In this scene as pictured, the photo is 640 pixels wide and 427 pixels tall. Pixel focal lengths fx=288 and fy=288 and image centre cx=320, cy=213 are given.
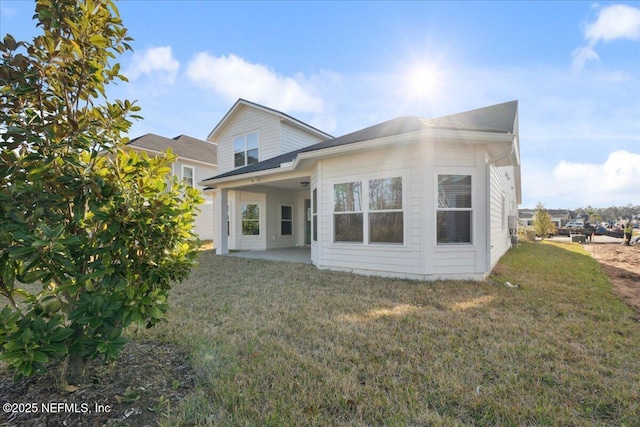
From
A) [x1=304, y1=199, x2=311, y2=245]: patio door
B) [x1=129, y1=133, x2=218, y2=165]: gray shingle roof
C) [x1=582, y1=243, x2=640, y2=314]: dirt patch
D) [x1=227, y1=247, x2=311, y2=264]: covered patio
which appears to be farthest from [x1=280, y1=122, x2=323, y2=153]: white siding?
[x1=582, y1=243, x2=640, y2=314]: dirt patch

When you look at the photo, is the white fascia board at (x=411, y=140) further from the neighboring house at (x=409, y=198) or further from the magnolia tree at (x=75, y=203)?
the magnolia tree at (x=75, y=203)

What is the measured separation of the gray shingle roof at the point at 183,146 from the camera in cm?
1745

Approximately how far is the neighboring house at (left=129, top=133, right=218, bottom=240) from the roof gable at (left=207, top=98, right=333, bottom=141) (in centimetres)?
421

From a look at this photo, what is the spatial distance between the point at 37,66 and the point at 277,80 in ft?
35.8

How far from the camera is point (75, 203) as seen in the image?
6.73 feet

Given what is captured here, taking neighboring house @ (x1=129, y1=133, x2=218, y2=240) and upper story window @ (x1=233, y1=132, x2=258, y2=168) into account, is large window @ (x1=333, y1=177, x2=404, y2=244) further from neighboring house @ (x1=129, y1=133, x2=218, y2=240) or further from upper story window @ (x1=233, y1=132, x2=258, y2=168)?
neighboring house @ (x1=129, y1=133, x2=218, y2=240)

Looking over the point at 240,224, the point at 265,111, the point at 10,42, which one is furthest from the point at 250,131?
the point at 10,42

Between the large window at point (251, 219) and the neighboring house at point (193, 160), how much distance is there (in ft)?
17.5

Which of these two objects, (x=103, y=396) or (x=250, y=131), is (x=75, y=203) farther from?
(x=250, y=131)

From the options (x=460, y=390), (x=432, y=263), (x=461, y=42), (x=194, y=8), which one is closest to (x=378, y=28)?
(x=461, y=42)

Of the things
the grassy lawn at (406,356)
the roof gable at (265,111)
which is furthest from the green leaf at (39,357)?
the roof gable at (265,111)

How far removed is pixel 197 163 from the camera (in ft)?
62.8

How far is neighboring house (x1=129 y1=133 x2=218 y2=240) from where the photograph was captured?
17969mm

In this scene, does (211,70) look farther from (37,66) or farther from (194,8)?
(37,66)
